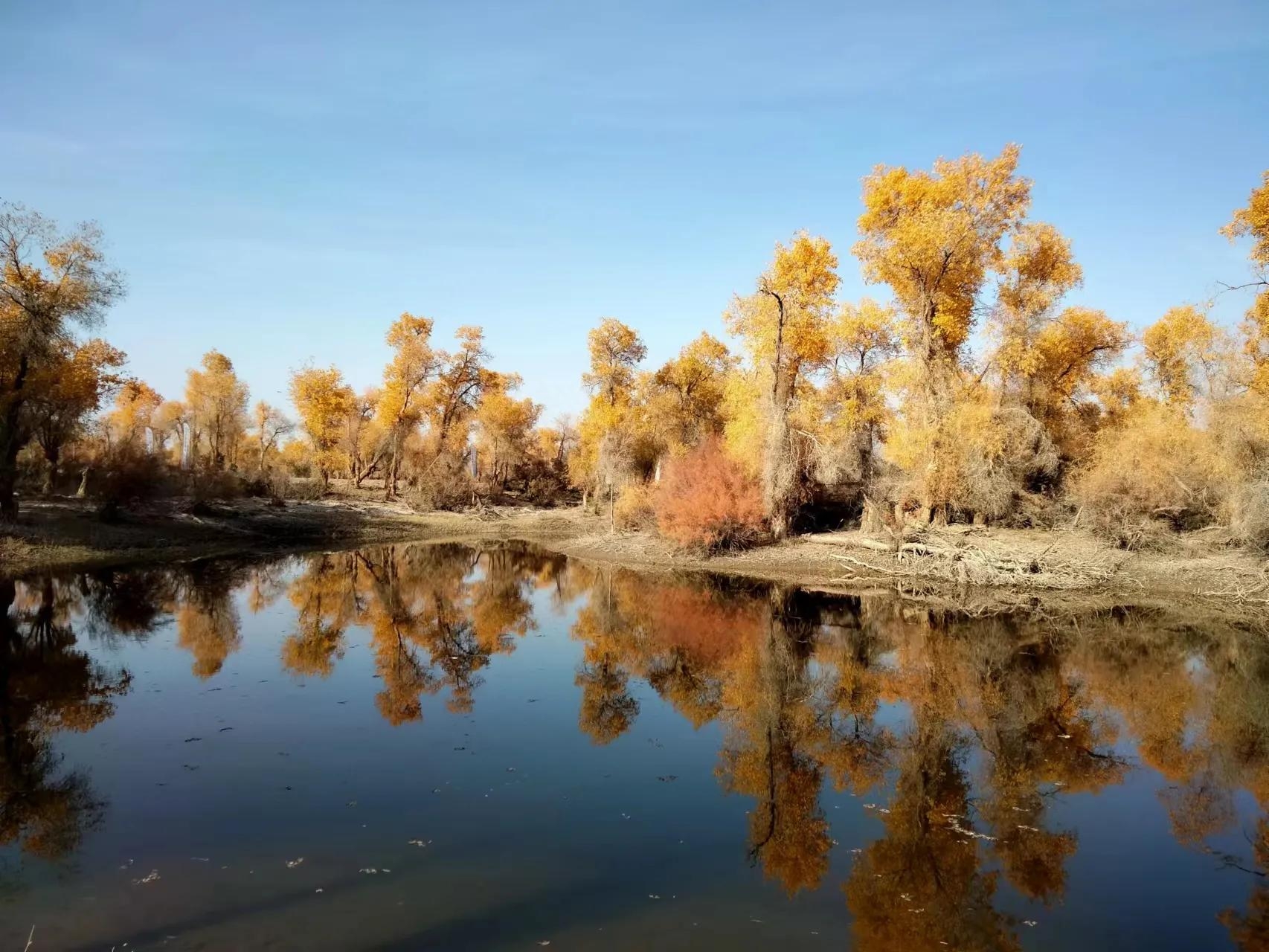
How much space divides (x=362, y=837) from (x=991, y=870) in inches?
270

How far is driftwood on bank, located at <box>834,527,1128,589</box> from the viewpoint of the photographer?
24.1 m

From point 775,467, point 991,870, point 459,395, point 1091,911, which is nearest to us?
point 1091,911

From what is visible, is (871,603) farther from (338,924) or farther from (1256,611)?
(338,924)

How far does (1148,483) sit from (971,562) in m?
7.18

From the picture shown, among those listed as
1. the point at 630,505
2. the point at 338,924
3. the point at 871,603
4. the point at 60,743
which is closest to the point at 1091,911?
the point at 338,924

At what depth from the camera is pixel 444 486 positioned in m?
48.7

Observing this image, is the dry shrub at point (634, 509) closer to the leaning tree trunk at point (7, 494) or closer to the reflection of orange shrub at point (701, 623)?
the reflection of orange shrub at point (701, 623)

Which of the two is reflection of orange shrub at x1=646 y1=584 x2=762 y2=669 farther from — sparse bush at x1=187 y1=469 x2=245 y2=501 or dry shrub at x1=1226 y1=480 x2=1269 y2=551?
sparse bush at x1=187 y1=469 x2=245 y2=501

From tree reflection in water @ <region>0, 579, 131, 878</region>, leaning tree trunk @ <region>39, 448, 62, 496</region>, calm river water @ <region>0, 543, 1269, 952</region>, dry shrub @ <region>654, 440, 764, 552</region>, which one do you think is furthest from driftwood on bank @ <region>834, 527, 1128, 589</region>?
leaning tree trunk @ <region>39, 448, 62, 496</region>

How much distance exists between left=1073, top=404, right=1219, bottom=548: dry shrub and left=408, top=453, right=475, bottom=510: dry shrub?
119 feet

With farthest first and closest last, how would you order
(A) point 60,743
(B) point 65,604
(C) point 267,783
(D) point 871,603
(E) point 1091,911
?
1. (D) point 871,603
2. (B) point 65,604
3. (A) point 60,743
4. (C) point 267,783
5. (E) point 1091,911

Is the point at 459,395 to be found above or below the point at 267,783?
above

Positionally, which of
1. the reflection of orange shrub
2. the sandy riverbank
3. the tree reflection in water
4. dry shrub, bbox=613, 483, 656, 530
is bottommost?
the tree reflection in water

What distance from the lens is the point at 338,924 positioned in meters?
6.48
